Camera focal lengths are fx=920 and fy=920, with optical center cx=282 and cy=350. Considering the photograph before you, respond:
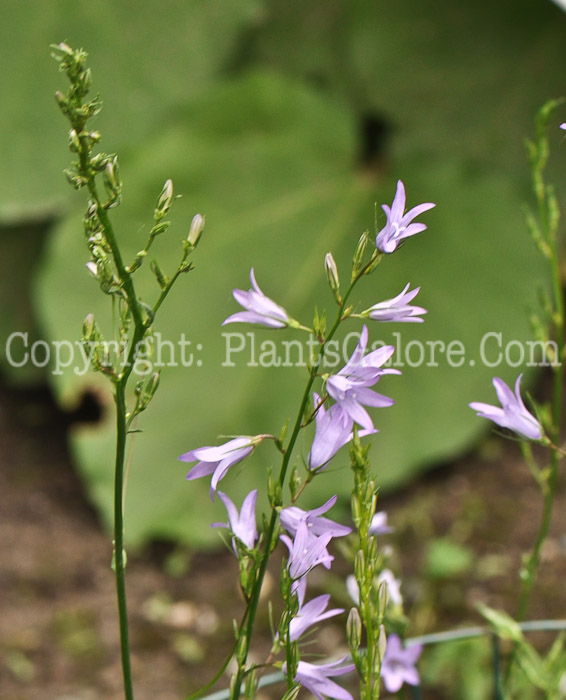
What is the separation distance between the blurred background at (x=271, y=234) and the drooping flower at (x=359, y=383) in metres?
1.17

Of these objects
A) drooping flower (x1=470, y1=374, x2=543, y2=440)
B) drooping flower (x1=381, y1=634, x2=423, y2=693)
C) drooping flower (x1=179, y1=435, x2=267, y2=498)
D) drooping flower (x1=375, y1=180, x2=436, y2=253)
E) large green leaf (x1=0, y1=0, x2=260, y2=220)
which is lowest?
drooping flower (x1=381, y1=634, x2=423, y2=693)

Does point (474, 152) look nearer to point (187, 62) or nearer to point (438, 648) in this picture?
point (187, 62)

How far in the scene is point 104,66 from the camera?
161cm

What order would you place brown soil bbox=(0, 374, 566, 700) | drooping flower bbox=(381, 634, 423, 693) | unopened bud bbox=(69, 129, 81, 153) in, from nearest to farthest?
unopened bud bbox=(69, 129, 81, 153) → drooping flower bbox=(381, 634, 423, 693) → brown soil bbox=(0, 374, 566, 700)

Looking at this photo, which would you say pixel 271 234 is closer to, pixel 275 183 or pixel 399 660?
pixel 275 183

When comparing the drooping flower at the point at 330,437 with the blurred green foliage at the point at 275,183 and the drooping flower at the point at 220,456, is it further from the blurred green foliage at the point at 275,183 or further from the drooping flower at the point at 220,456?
the blurred green foliage at the point at 275,183

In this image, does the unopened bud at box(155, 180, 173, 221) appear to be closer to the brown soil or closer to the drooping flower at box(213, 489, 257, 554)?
the drooping flower at box(213, 489, 257, 554)

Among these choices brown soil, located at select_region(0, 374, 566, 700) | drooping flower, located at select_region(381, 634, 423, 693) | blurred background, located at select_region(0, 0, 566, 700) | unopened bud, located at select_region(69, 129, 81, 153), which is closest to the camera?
unopened bud, located at select_region(69, 129, 81, 153)

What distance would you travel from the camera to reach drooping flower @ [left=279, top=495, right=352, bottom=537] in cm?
34

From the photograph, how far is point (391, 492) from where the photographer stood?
1696mm

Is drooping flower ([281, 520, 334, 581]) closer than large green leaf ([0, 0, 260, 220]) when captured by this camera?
Yes

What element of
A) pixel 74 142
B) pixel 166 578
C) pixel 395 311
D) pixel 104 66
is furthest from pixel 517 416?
pixel 104 66

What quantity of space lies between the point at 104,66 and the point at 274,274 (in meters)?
0.47

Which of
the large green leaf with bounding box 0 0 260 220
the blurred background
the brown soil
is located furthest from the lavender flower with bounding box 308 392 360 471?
the large green leaf with bounding box 0 0 260 220
